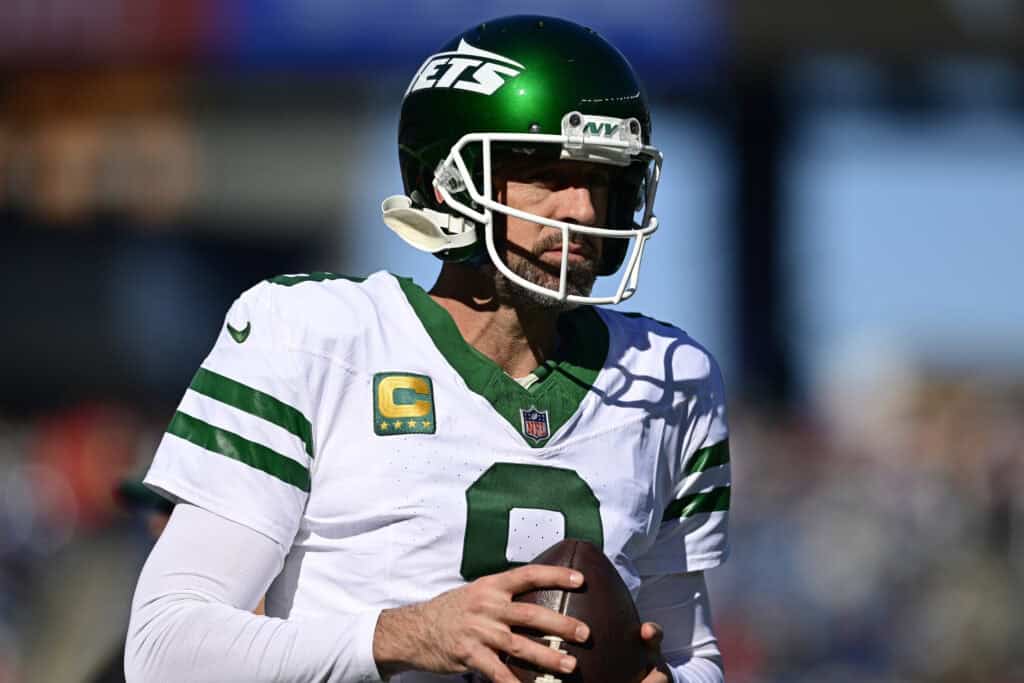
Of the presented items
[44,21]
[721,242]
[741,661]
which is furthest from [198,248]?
[741,661]

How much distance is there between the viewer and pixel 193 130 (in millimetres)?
16688

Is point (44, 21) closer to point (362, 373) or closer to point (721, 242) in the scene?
point (721, 242)

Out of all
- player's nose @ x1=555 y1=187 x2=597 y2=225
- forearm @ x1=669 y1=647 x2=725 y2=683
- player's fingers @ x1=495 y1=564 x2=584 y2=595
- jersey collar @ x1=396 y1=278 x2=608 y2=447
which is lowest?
forearm @ x1=669 y1=647 x2=725 y2=683

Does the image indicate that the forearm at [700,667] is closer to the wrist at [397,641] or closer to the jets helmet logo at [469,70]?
the wrist at [397,641]

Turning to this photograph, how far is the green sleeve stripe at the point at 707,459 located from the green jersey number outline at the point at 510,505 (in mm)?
279

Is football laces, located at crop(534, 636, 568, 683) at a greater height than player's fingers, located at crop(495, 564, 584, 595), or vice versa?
player's fingers, located at crop(495, 564, 584, 595)

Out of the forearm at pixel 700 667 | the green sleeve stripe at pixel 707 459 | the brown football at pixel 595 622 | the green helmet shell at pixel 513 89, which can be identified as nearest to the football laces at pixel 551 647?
the brown football at pixel 595 622

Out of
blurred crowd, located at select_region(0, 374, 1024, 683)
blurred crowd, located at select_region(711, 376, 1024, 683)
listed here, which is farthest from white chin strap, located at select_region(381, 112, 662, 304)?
blurred crowd, located at select_region(711, 376, 1024, 683)

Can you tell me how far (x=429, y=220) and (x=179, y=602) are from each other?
2.50 ft

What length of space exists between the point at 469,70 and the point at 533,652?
976 millimetres

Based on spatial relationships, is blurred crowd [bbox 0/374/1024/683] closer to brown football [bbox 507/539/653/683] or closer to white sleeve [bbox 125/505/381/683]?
white sleeve [bbox 125/505/381/683]

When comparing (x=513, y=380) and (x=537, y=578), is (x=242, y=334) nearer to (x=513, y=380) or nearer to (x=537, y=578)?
(x=513, y=380)

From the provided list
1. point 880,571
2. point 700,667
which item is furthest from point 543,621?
point 880,571

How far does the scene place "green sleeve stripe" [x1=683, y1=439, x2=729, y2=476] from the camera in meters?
2.75
